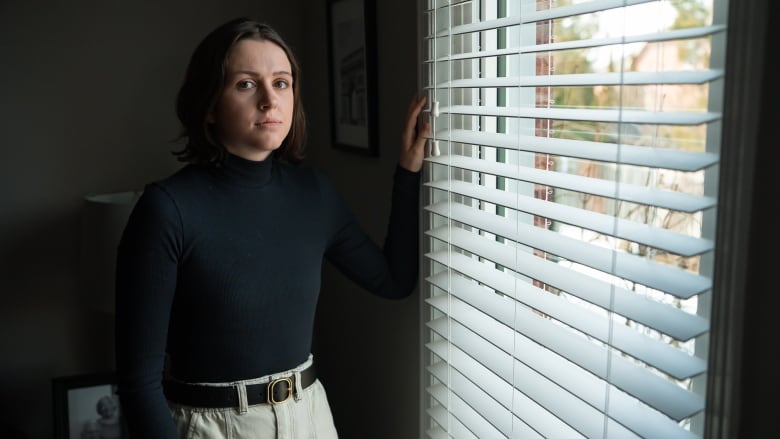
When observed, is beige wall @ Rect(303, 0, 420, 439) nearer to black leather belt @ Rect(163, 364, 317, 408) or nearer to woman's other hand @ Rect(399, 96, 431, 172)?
woman's other hand @ Rect(399, 96, 431, 172)

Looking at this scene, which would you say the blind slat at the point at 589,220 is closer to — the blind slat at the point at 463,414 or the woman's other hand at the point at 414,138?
the woman's other hand at the point at 414,138

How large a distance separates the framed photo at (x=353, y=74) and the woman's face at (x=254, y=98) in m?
0.37

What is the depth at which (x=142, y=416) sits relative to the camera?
1.46m

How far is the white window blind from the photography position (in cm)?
93

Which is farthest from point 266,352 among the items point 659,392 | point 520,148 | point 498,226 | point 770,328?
point 770,328

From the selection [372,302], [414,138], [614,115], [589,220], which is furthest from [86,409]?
[614,115]

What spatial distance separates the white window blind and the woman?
0.17m

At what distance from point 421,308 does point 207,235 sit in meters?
0.46

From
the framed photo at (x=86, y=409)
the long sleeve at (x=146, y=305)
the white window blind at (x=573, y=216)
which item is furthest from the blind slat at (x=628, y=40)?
the framed photo at (x=86, y=409)

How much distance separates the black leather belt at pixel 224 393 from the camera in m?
1.51

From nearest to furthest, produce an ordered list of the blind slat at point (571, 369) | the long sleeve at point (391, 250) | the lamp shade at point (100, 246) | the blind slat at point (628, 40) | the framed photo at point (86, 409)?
the blind slat at point (628, 40)
the blind slat at point (571, 369)
the long sleeve at point (391, 250)
the lamp shade at point (100, 246)
the framed photo at point (86, 409)

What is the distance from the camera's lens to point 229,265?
4.91 feet

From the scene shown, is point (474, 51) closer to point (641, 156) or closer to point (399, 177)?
point (399, 177)

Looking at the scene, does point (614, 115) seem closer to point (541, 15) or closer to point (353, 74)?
point (541, 15)
